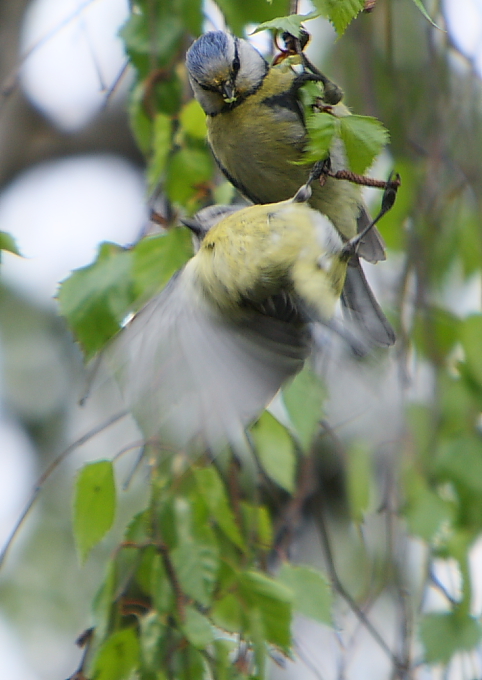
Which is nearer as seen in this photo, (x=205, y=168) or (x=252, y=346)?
(x=252, y=346)

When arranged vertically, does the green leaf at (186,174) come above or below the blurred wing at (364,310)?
above

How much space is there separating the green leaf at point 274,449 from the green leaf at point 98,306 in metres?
0.26

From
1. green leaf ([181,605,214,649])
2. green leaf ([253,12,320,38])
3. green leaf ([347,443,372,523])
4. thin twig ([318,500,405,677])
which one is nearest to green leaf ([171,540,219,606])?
green leaf ([181,605,214,649])

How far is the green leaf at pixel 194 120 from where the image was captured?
1.32 meters

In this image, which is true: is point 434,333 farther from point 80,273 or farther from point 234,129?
point 80,273

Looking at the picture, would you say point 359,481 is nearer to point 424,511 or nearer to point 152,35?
point 424,511

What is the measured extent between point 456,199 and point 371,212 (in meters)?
0.25

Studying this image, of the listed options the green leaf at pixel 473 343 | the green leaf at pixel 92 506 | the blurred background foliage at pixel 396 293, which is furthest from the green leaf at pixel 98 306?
the green leaf at pixel 473 343

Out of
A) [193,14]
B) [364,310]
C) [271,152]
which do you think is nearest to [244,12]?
[193,14]

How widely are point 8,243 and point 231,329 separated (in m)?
0.31

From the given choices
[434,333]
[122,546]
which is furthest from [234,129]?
[122,546]

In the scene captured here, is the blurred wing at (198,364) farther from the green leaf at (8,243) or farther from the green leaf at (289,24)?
the green leaf at (289,24)

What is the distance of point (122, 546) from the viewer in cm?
114

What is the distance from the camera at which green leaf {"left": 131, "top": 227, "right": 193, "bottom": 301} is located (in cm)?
117
